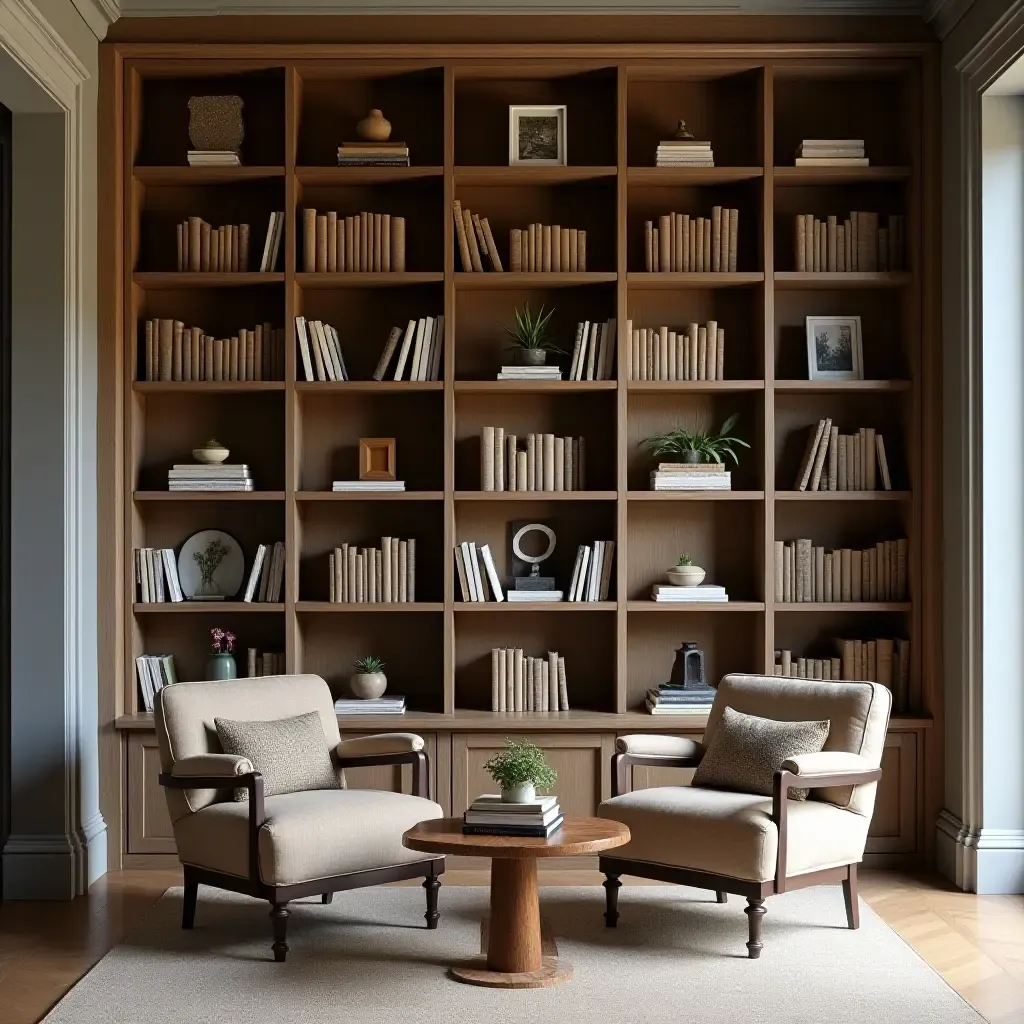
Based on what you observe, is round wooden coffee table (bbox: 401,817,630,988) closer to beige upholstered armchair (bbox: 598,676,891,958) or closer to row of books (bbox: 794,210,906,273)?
beige upholstered armchair (bbox: 598,676,891,958)

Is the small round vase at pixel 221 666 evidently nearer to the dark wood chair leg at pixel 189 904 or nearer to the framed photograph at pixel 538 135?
the dark wood chair leg at pixel 189 904

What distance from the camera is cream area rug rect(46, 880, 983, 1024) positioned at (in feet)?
11.6

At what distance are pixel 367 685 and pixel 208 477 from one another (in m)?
1.09

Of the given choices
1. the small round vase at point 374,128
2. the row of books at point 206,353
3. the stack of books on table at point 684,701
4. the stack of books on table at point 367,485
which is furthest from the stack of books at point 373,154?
the stack of books on table at point 684,701

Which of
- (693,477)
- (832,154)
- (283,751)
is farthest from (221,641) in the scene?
(832,154)

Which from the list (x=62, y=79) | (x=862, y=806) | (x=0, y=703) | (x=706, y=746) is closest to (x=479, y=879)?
(x=706, y=746)

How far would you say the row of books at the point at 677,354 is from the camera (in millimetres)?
5324

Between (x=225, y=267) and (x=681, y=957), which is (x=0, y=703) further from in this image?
(x=681, y=957)

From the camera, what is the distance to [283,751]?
4.40 metres

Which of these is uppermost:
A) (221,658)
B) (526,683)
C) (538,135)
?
(538,135)

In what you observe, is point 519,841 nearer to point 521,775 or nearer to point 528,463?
point 521,775

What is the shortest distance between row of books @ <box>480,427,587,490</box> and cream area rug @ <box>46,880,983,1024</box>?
65.3 inches

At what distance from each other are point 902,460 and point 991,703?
3.75 ft

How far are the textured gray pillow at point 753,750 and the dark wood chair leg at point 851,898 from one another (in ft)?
0.97
